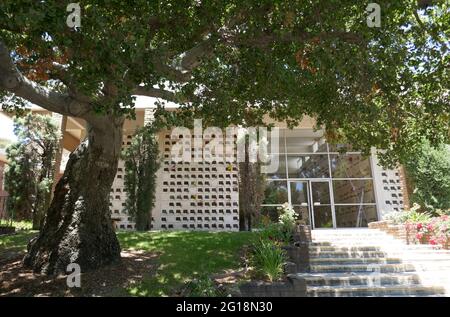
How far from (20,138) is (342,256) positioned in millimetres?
11971

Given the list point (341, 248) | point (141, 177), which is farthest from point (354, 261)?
point (141, 177)

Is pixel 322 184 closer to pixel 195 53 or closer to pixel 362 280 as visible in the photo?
pixel 362 280

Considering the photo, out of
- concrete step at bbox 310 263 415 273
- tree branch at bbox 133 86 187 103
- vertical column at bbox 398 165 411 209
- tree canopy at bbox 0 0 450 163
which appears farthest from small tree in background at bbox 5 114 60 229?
vertical column at bbox 398 165 411 209

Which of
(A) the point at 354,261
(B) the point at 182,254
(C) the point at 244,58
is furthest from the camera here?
(A) the point at 354,261

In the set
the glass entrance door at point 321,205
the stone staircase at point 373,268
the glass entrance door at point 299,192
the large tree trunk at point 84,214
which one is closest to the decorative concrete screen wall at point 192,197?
the glass entrance door at point 299,192

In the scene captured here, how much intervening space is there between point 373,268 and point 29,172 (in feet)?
39.5

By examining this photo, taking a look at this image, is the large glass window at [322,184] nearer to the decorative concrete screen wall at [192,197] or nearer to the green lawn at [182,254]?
the decorative concrete screen wall at [192,197]

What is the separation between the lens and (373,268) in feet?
31.1

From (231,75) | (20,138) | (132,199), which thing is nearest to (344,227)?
(132,199)

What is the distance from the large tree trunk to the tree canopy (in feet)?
2.80

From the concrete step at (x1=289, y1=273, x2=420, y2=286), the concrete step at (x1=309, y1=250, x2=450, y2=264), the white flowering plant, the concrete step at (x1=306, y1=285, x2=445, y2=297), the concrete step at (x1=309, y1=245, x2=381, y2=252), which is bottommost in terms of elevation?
the concrete step at (x1=306, y1=285, x2=445, y2=297)

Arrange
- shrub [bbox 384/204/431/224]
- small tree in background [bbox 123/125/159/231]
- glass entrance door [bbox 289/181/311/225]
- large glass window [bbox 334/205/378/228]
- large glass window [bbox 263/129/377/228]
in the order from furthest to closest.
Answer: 1. glass entrance door [bbox 289/181/311/225]
2. large glass window [bbox 263/129/377/228]
3. large glass window [bbox 334/205/378/228]
4. small tree in background [bbox 123/125/159/231]
5. shrub [bbox 384/204/431/224]

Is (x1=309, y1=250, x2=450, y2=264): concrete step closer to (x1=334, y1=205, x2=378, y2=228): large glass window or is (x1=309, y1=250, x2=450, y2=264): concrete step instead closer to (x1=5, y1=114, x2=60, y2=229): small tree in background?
(x1=334, y1=205, x2=378, y2=228): large glass window

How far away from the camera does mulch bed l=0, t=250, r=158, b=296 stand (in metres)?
6.80
